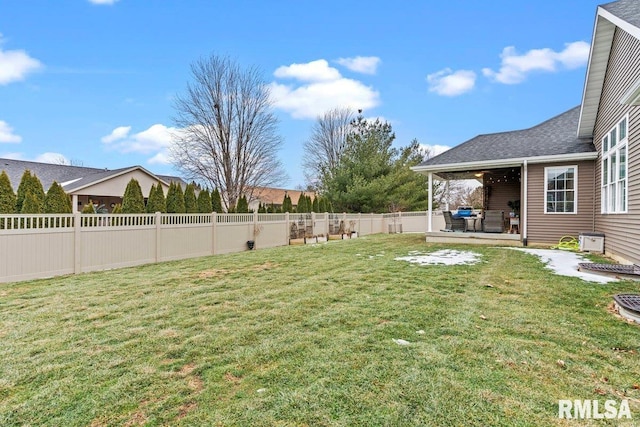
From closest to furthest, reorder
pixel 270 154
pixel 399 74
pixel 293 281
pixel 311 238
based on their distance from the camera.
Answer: pixel 293 281 < pixel 311 238 < pixel 399 74 < pixel 270 154

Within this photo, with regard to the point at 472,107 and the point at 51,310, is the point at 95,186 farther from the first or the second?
the point at 472,107

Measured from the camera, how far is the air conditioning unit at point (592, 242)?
8375mm

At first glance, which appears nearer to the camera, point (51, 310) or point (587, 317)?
point (587, 317)

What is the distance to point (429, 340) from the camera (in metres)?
2.92

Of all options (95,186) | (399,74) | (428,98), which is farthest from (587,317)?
(95,186)

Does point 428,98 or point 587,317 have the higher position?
point 428,98

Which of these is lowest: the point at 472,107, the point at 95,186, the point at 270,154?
the point at 95,186

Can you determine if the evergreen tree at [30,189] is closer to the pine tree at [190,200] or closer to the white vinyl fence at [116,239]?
the white vinyl fence at [116,239]

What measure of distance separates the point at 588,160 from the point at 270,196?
27.2 meters

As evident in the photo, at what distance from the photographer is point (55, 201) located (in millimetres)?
8523

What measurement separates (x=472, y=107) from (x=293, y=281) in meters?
16.8

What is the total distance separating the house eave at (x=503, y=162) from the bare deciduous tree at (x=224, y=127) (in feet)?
38.5

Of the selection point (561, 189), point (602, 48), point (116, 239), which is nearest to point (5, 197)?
point (116, 239)

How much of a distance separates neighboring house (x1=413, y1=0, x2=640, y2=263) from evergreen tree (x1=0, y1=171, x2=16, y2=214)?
11396 millimetres
